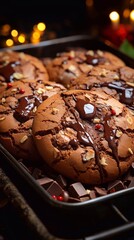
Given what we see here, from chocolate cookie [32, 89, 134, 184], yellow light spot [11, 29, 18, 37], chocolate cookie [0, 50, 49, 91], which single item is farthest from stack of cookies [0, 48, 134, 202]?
yellow light spot [11, 29, 18, 37]

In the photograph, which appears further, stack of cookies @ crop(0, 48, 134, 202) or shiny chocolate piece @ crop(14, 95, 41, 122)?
shiny chocolate piece @ crop(14, 95, 41, 122)

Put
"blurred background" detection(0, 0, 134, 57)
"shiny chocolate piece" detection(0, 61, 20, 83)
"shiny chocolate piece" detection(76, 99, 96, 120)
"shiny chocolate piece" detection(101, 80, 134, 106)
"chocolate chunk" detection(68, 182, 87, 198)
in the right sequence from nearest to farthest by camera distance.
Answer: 1. "chocolate chunk" detection(68, 182, 87, 198)
2. "shiny chocolate piece" detection(76, 99, 96, 120)
3. "shiny chocolate piece" detection(101, 80, 134, 106)
4. "shiny chocolate piece" detection(0, 61, 20, 83)
5. "blurred background" detection(0, 0, 134, 57)

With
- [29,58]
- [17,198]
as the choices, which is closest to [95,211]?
[17,198]

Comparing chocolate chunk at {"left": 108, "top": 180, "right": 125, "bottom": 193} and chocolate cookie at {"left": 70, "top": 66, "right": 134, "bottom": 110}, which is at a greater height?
chocolate cookie at {"left": 70, "top": 66, "right": 134, "bottom": 110}

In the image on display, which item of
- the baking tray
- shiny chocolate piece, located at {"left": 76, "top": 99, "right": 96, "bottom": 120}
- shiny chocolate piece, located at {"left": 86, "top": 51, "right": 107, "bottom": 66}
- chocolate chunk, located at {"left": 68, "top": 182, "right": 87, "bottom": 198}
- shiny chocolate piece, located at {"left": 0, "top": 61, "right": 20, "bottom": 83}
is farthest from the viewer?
shiny chocolate piece, located at {"left": 86, "top": 51, "right": 107, "bottom": 66}

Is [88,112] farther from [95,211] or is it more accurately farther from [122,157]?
[95,211]

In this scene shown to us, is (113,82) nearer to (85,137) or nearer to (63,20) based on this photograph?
(85,137)

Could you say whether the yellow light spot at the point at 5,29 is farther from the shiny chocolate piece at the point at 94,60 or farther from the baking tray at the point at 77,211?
the baking tray at the point at 77,211

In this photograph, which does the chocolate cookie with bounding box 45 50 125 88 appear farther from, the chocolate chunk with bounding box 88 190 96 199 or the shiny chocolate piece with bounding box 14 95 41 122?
the chocolate chunk with bounding box 88 190 96 199

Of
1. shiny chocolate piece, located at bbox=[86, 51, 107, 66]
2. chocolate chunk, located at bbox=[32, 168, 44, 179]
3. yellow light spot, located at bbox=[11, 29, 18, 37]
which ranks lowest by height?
chocolate chunk, located at bbox=[32, 168, 44, 179]
